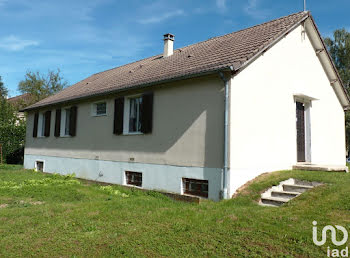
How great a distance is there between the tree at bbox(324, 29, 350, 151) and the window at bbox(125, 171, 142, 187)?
30.6m

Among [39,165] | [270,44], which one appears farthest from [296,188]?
[39,165]

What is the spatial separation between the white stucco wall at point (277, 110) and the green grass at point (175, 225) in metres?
0.97

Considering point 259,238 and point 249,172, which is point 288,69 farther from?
point 259,238

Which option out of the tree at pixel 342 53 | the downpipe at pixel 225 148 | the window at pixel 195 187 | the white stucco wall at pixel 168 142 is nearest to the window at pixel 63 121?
the white stucco wall at pixel 168 142

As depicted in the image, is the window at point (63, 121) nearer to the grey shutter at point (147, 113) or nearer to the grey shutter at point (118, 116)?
the grey shutter at point (118, 116)

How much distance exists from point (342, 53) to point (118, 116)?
32924 millimetres

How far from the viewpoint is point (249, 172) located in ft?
26.0

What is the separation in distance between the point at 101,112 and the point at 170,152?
461cm

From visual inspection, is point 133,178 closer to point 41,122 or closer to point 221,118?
point 221,118

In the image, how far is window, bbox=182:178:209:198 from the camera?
314 inches

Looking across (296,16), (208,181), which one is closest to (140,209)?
(208,181)

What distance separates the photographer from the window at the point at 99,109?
11939mm

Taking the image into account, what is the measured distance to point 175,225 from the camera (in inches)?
208

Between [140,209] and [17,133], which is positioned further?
[17,133]
